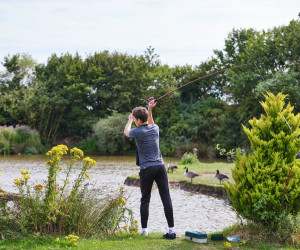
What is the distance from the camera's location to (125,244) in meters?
5.47

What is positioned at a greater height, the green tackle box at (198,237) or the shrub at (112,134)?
the shrub at (112,134)

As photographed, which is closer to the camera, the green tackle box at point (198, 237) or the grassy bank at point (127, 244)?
the grassy bank at point (127, 244)

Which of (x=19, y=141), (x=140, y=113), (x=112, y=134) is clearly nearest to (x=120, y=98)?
(x=112, y=134)

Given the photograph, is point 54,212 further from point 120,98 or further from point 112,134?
point 120,98

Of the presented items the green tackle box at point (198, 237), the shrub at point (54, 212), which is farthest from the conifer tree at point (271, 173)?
the shrub at point (54, 212)

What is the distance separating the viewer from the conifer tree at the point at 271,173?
5.73 m

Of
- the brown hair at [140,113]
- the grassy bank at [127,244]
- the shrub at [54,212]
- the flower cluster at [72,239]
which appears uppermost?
the brown hair at [140,113]

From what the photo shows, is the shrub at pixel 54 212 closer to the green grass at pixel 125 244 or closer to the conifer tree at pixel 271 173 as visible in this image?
the green grass at pixel 125 244

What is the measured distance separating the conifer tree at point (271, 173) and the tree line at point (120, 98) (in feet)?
78.1

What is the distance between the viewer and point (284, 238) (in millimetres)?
5703

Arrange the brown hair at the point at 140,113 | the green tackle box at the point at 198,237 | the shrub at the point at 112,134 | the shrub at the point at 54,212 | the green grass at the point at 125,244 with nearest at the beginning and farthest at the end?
the green grass at the point at 125,244 < the shrub at the point at 54,212 < the green tackle box at the point at 198,237 < the brown hair at the point at 140,113 < the shrub at the point at 112,134

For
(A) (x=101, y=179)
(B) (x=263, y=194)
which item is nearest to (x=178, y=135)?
(A) (x=101, y=179)

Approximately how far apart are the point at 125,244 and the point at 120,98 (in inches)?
1284

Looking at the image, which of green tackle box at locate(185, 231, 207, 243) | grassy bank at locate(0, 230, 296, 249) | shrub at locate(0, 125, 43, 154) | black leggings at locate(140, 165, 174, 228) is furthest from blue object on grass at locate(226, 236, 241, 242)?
shrub at locate(0, 125, 43, 154)
